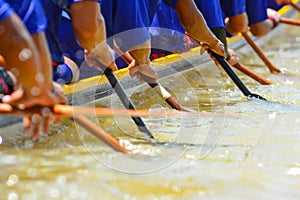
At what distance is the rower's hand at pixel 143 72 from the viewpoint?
224 centimetres

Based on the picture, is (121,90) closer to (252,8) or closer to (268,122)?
(268,122)

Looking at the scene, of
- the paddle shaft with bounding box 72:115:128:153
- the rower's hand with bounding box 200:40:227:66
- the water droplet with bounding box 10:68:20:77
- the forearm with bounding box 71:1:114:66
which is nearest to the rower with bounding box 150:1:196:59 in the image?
the rower's hand with bounding box 200:40:227:66

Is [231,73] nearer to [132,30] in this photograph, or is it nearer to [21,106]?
[132,30]

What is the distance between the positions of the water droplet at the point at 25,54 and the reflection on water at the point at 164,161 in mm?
289

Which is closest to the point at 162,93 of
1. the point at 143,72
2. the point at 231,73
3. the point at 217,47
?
the point at 143,72

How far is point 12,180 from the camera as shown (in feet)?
4.78

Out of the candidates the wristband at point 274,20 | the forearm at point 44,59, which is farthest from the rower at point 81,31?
the wristband at point 274,20

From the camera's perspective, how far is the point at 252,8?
3.55 m

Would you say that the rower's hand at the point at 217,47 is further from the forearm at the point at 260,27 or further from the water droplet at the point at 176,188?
the water droplet at the point at 176,188

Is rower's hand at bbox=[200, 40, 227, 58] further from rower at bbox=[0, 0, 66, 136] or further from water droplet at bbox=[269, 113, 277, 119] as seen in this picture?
rower at bbox=[0, 0, 66, 136]

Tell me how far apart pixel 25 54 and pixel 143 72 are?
88 cm

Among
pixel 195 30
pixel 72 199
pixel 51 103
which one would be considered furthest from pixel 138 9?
pixel 72 199

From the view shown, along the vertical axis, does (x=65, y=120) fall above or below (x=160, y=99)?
above

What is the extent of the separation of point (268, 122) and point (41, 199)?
3.41ft
